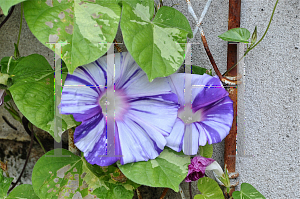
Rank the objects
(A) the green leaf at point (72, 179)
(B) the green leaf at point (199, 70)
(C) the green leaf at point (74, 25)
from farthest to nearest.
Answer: (B) the green leaf at point (199, 70) → (A) the green leaf at point (72, 179) → (C) the green leaf at point (74, 25)

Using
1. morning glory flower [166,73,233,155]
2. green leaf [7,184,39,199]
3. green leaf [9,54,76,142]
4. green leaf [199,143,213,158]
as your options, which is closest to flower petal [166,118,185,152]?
morning glory flower [166,73,233,155]

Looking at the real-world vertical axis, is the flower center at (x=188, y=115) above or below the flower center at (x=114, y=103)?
below

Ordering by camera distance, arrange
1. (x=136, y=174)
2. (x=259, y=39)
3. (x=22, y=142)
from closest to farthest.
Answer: (x=136, y=174)
(x=259, y=39)
(x=22, y=142)

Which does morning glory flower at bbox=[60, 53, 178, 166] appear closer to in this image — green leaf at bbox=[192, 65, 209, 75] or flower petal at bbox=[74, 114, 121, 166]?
flower petal at bbox=[74, 114, 121, 166]

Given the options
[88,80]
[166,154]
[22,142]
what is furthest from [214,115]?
[22,142]

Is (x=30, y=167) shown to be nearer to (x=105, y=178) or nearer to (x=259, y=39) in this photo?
A: (x=105, y=178)

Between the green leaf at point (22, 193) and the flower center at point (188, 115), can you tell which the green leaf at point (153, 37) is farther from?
the green leaf at point (22, 193)

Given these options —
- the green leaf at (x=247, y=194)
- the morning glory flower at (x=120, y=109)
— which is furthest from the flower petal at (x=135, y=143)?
the green leaf at (x=247, y=194)
